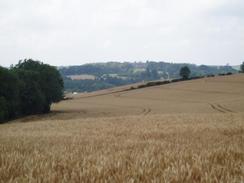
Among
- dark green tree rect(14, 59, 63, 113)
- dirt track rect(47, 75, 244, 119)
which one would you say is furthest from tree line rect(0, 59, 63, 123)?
dirt track rect(47, 75, 244, 119)

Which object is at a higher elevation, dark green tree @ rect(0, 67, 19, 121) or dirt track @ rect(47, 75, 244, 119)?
dark green tree @ rect(0, 67, 19, 121)

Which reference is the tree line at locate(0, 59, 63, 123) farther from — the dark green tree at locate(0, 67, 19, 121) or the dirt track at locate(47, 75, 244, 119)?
the dirt track at locate(47, 75, 244, 119)

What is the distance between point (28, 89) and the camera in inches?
2657

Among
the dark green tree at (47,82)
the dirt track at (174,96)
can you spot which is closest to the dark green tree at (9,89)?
the dark green tree at (47,82)

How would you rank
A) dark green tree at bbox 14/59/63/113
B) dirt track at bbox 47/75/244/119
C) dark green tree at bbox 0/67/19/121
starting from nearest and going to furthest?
dark green tree at bbox 0/67/19/121
dark green tree at bbox 14/59/63/113
dirt track at bbox 47/75/244/119

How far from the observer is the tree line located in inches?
2338

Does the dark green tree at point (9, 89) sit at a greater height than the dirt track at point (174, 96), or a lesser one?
greater

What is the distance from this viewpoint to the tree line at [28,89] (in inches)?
2338

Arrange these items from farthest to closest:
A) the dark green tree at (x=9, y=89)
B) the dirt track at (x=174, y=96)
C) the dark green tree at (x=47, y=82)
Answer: the dirt track at (x=174, y=96) < the dark green tree at (x=47, y=82) < the dark green tree at (x=9, y=89)

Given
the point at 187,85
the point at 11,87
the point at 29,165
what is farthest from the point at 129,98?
the point at 29,165

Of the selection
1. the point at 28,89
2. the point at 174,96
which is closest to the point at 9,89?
the point at 28,89

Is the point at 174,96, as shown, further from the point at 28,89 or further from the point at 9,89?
the point at 9,89

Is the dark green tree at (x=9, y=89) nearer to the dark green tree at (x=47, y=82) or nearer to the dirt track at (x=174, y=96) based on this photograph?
the dark green tree at (x=47, y=82)

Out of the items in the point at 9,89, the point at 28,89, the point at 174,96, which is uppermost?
the point at 9,89
